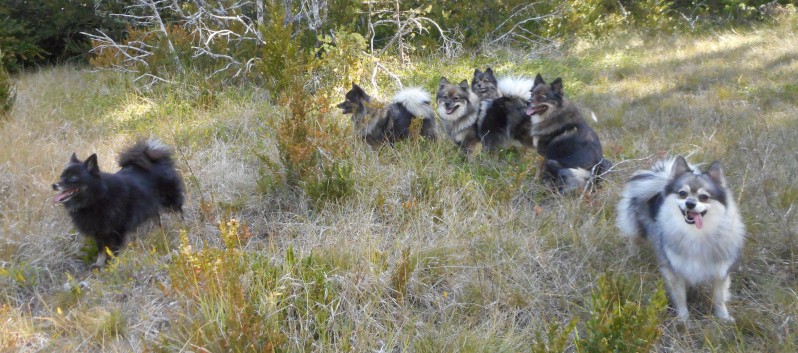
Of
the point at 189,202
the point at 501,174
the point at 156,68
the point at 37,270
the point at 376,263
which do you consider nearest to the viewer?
the point at 376,263

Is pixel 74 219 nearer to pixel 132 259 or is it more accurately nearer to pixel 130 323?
pixel 132 259

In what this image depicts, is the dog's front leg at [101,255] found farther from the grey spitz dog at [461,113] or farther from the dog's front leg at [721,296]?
the dog's front leg at [721,296]

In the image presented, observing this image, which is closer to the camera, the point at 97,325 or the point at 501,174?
the point at 97,325

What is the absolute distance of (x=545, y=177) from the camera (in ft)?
15.9

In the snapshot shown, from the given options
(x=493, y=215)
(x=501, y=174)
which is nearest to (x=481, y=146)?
(x=501, y=174)

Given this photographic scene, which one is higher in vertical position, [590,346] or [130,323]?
[590,346]

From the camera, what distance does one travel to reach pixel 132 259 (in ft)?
12.2

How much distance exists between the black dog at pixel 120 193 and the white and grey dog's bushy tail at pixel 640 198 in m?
3.33

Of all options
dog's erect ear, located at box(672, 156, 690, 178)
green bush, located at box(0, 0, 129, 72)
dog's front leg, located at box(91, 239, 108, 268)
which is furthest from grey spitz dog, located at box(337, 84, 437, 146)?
green bush, located at box(0, 0, 129, 72)

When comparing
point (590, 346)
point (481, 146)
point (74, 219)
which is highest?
point (590, 346)

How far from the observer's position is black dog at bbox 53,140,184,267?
3.70 metres

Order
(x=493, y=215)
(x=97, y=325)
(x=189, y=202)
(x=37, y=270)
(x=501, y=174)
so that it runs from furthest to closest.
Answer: (x=501, y=174) → (x=189, y=202) → (x=493, y=215) → (x=37, y=270) → (x=97, y=325)

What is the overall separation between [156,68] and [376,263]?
20.6 feet

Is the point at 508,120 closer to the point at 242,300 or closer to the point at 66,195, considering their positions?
the point at 242,300
